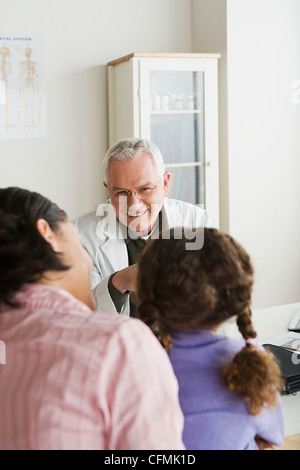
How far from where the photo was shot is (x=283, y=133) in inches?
157

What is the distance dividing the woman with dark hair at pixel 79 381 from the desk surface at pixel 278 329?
0.64 meters

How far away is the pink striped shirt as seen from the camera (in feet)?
2.67

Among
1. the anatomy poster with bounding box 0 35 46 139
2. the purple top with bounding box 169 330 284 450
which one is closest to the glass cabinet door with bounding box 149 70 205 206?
the anatomy poster with bounding box 0 35 46 139

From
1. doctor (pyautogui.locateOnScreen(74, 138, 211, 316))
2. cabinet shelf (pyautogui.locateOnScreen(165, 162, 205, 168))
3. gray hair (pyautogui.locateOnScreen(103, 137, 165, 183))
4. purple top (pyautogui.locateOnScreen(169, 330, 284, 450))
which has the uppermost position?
gray hair (pyautogui.locateOnScreen(103, 137, 165, 183))

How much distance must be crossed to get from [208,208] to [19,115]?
4.07 feet

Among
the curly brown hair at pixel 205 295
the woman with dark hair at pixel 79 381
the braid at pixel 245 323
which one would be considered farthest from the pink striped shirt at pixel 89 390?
the braid at pixel 245 323

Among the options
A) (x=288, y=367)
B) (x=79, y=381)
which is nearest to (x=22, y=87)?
(x=288, y=367)

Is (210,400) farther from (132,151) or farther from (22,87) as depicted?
(22,87)

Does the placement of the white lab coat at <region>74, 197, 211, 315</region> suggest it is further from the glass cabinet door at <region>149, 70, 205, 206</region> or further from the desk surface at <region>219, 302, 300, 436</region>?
the glass cabinet door at <region>149, 70, 205, 206</region>

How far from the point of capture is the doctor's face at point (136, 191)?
217 centimetres

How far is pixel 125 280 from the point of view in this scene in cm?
180

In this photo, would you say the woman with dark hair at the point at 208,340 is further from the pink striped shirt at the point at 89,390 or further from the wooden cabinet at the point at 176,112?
the wooden cabinet at the point at 176,112

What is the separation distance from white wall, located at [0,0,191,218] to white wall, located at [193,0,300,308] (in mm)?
475

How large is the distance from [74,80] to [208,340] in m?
2.98
